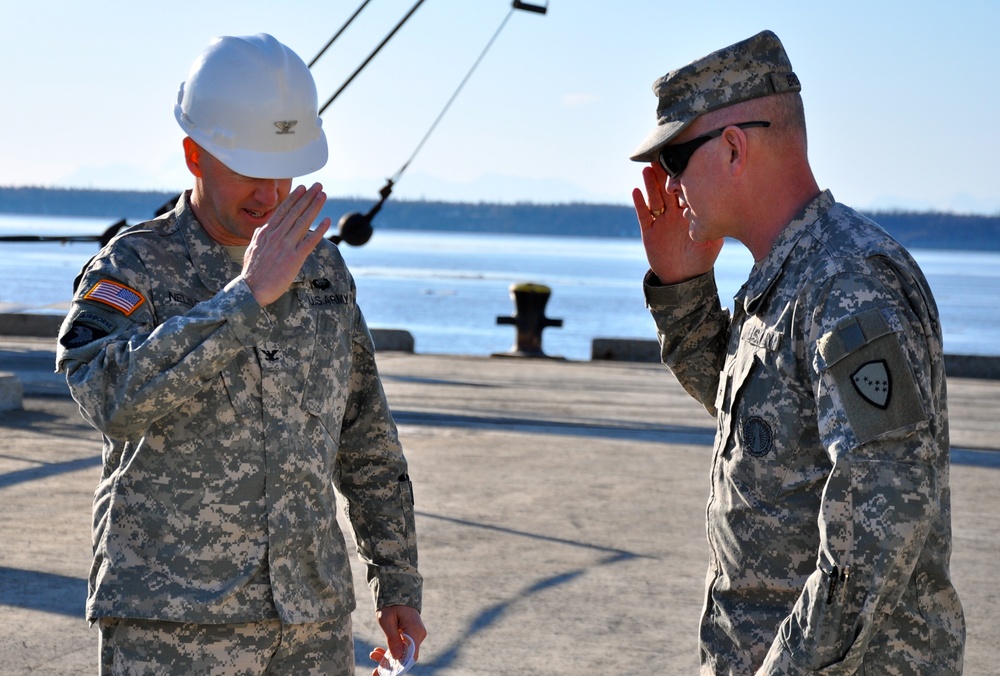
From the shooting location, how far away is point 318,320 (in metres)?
2.77

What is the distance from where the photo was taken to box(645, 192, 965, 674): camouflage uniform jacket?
83.3 inches

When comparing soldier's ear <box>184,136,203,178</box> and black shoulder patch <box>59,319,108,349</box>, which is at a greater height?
soldier's ear <box>184,136,203,178</box>

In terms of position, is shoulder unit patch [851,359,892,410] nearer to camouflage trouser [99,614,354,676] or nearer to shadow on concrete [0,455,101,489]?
camouflage trouser [99,614,354,676]

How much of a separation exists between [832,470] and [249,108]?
1.44 metres

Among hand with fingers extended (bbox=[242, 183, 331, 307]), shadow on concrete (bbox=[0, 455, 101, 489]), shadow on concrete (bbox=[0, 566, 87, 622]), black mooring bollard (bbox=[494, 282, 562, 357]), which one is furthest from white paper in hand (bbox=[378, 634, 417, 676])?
black mooring bollard (bbox=[494, 282, 562, 357])

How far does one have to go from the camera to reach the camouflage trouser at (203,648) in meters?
2.52

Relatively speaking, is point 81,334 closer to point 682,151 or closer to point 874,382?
point 682,151

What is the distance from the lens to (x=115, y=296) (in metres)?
2.52

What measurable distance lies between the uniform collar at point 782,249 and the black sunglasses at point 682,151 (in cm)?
19

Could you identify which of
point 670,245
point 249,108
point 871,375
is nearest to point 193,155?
point 249,108

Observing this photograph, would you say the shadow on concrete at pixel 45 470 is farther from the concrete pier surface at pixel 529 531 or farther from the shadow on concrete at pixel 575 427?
the shadow on concrete at pixel 575 427

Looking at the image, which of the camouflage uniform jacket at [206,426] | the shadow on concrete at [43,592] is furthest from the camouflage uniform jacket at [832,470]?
the shadow on concrete at [43,592]

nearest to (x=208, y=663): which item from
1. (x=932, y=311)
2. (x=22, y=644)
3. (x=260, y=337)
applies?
(x=260, y=337)

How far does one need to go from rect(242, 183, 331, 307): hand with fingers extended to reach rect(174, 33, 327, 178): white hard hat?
0.25 meters
